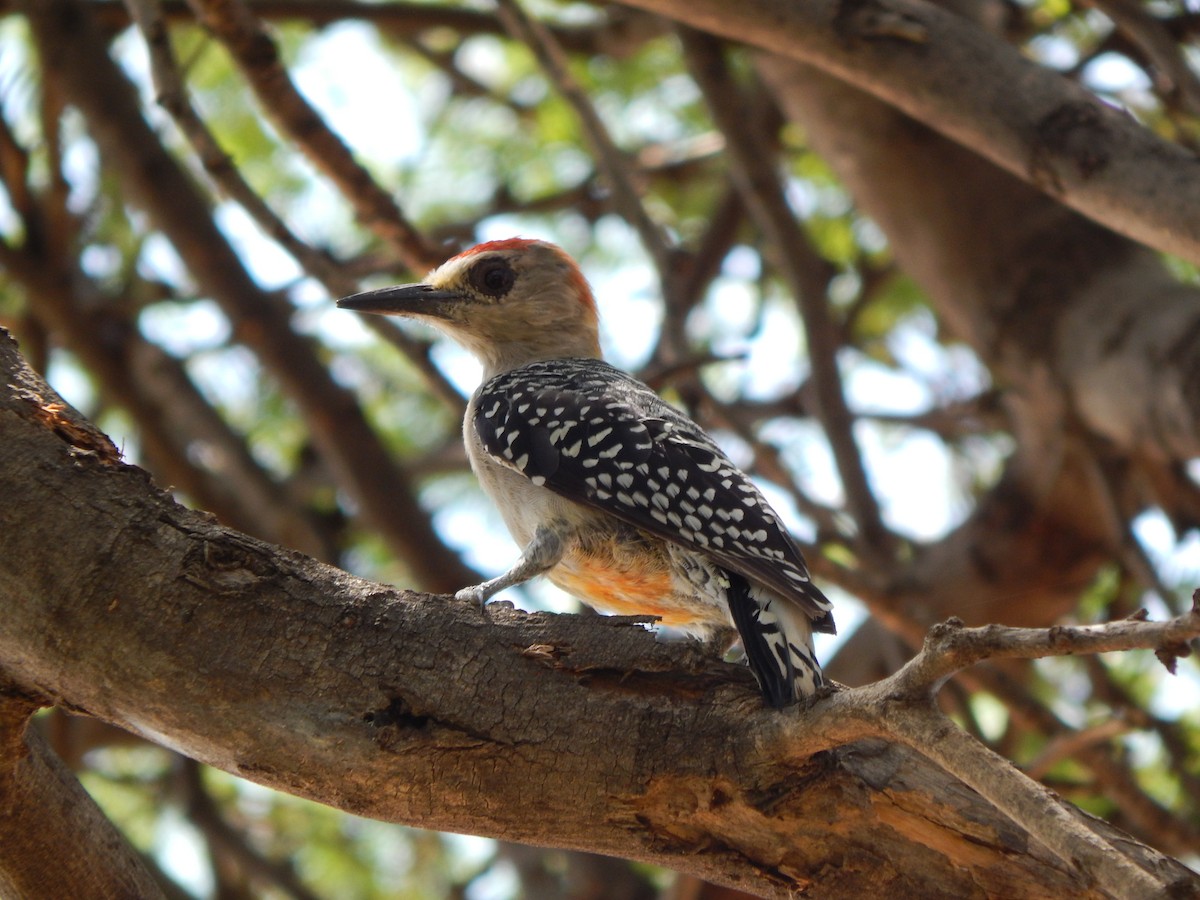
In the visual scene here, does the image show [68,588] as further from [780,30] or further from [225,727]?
[780,30]

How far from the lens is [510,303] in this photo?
224 inches

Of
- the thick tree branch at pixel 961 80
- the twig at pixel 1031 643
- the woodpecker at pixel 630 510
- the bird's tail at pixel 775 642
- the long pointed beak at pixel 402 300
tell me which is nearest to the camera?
the twig at pixel 1031 643

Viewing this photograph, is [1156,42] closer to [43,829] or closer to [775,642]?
[775,642]

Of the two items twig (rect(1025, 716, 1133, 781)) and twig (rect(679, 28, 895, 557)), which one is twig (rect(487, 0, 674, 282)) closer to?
twig (rect(679, 28, 895, 557))

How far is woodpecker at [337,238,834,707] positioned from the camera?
3.65 meters

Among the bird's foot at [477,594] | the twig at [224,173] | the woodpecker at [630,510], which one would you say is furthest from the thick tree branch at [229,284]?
the bird's foot at [477,594]

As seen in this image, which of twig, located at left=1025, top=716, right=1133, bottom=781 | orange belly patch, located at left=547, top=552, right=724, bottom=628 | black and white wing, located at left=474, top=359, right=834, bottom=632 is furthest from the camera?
twig, located at left=1025, top=716, right=1133, bottom=781

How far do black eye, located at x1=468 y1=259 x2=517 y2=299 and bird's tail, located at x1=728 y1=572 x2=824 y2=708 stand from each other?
2.25 meters

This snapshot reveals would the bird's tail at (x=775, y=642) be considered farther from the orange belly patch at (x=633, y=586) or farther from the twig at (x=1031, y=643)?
the twig at (x=1031, y=643)

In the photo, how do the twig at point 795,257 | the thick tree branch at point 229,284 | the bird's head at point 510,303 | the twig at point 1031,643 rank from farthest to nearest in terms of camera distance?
the thick tree branch at point 229,284
the twig at point 795,257
the bird's head at point 510,303
the twig at point 1031,643

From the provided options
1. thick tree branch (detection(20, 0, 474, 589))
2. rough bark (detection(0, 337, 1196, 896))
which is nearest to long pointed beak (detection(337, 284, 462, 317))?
thick tree branch (detection(20, 0, 474, 589))

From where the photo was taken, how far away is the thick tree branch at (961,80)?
12.9 ft

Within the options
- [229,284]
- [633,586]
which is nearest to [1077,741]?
[633,586]

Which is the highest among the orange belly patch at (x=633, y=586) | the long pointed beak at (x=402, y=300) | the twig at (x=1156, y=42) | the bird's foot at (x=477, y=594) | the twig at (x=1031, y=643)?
the long pointed beak at (x=402, y=300)
